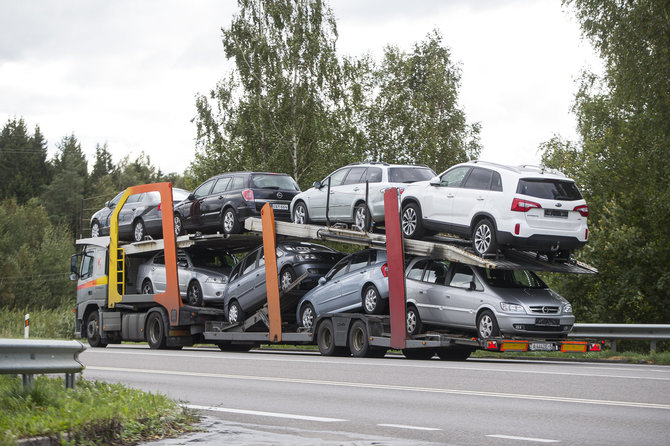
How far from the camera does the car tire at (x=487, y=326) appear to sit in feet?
50.7

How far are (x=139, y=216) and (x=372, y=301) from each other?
838cm

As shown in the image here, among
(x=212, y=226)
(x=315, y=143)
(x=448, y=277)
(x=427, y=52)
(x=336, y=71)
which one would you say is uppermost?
(x=427, y=52)

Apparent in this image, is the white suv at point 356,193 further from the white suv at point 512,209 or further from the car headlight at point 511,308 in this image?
the car headlight at point 511,308

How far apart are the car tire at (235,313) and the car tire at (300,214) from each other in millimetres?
2343

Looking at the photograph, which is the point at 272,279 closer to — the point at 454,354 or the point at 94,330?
the point at 454,354

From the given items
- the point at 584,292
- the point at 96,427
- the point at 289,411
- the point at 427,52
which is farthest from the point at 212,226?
the point at 427,52

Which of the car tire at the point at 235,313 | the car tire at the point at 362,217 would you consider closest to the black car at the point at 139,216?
the car tire at the point at 235,313

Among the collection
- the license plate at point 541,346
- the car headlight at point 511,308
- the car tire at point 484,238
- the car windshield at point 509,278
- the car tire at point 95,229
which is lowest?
the license plate at point 541,346

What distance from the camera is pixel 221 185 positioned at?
844 inches

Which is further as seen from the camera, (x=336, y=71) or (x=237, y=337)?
(x=336, y=71)

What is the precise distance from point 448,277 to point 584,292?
9.45 metres

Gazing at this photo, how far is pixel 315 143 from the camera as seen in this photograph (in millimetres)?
39469

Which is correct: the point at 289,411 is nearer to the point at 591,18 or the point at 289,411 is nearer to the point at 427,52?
the point at 591,18

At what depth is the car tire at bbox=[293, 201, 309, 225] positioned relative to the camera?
20156mm
